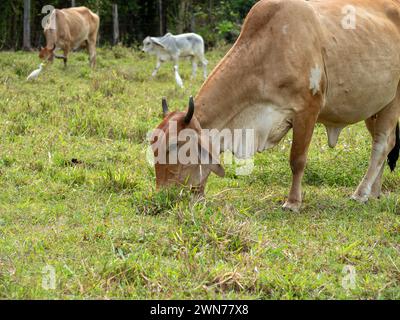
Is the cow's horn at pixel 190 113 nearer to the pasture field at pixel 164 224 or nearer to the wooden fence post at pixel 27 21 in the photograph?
the pasture field at pixel 164 224

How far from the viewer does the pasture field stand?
3.91m

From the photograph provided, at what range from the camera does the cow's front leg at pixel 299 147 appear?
546 cm

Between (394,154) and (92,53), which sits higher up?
(394,154)

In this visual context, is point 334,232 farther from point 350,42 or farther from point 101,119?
point 101,119

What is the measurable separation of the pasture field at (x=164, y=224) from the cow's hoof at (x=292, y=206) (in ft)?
0.22

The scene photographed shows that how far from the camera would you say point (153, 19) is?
22.3 metres

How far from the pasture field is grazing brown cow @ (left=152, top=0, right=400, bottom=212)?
1.49 ft

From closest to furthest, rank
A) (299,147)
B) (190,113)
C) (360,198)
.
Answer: (190,113)
(299,147)
(360,198)

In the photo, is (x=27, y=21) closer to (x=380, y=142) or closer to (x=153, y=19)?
(x=153, y=19)

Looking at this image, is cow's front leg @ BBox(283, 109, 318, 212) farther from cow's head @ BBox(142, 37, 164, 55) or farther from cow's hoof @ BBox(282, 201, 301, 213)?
cow's head @ BBox(142, 37, 164, 55)

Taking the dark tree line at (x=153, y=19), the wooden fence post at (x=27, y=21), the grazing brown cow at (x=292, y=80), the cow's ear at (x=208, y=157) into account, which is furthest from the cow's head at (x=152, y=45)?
the cow's ear at (x=208, y=157)

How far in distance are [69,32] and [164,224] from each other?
36.5ft

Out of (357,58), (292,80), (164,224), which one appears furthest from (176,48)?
(164,224)
